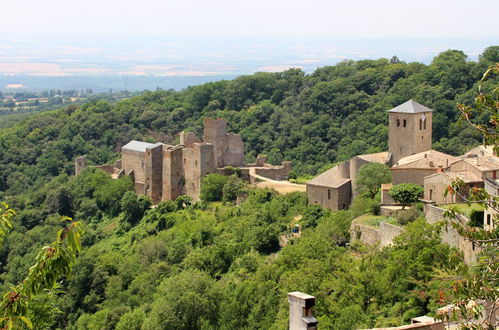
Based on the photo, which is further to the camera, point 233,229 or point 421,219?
point 233,229

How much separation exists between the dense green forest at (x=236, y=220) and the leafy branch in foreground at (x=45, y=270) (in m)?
3.98

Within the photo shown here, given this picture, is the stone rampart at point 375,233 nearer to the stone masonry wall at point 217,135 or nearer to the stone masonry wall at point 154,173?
the stone masonry wall at point 217,135

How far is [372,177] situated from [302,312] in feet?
47.8

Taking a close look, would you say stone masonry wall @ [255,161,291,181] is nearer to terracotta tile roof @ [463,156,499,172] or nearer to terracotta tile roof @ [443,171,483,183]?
terracotta tile roof @ [463,156,499,172]

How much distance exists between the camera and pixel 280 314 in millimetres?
17922

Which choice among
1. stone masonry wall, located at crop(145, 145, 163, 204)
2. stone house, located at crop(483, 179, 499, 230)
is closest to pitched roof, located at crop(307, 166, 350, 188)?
stone house, located at crop(483, 179, 499, 230)

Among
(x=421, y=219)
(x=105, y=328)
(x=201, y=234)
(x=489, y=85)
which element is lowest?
(x=105, y=328)

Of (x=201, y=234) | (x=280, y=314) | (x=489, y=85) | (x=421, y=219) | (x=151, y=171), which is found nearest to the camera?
(x=280, y=314)

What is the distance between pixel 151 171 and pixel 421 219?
1607cm

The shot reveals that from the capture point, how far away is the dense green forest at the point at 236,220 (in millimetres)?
17984

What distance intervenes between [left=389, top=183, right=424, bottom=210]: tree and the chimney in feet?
41.4

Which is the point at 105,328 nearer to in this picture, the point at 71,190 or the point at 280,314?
the point at 280,314

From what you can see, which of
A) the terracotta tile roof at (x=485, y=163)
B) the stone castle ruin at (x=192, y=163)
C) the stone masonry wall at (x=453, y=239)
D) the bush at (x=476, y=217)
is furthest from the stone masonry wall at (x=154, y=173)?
the bush at (x=476, y=217)

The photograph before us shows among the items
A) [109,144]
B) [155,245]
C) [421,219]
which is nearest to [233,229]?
[155,245]
